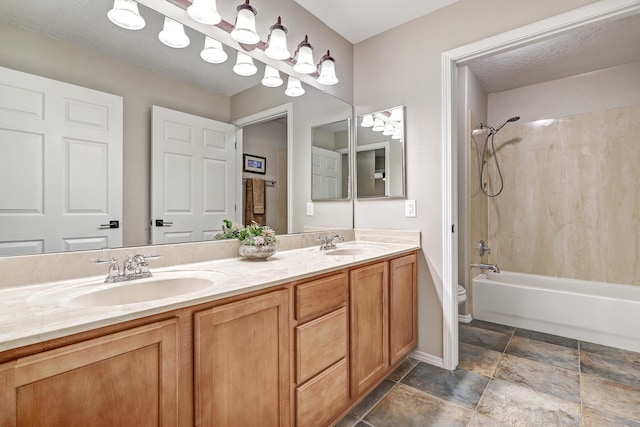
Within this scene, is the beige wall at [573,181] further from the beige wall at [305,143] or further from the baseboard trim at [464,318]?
the beige wall at [305,143]

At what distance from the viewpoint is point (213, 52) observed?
1585mm

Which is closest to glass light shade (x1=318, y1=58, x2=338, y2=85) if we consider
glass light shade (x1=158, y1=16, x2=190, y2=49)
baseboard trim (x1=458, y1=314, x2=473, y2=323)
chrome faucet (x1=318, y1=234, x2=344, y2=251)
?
glass light shade (x1=158, y1=16, x2=190, y2=49)

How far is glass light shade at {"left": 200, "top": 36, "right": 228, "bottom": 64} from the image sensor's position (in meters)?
1.55

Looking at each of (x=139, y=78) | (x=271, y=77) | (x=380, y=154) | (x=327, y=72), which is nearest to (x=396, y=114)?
(x=380, y=154)

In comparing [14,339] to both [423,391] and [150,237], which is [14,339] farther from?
[423,391]

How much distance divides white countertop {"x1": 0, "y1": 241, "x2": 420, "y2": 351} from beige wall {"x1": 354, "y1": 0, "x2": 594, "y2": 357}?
0.66 meters

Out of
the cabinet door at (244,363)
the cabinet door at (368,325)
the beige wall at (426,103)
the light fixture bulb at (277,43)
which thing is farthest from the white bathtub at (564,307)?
the light fixture bulb at (277,43)

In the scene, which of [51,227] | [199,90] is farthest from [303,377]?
[199,90]

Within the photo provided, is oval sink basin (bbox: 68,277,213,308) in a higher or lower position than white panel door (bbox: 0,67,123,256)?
lower

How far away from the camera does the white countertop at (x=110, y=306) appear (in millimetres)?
669

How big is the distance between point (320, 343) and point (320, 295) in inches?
8.4

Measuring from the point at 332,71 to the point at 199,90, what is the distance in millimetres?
981

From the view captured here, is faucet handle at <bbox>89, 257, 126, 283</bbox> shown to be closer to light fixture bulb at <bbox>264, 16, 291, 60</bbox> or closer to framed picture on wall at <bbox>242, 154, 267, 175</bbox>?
framed picture on wall at <bbox>242, 154, 267, 175</bbox>

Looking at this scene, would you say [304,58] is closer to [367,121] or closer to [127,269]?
[367,121]
